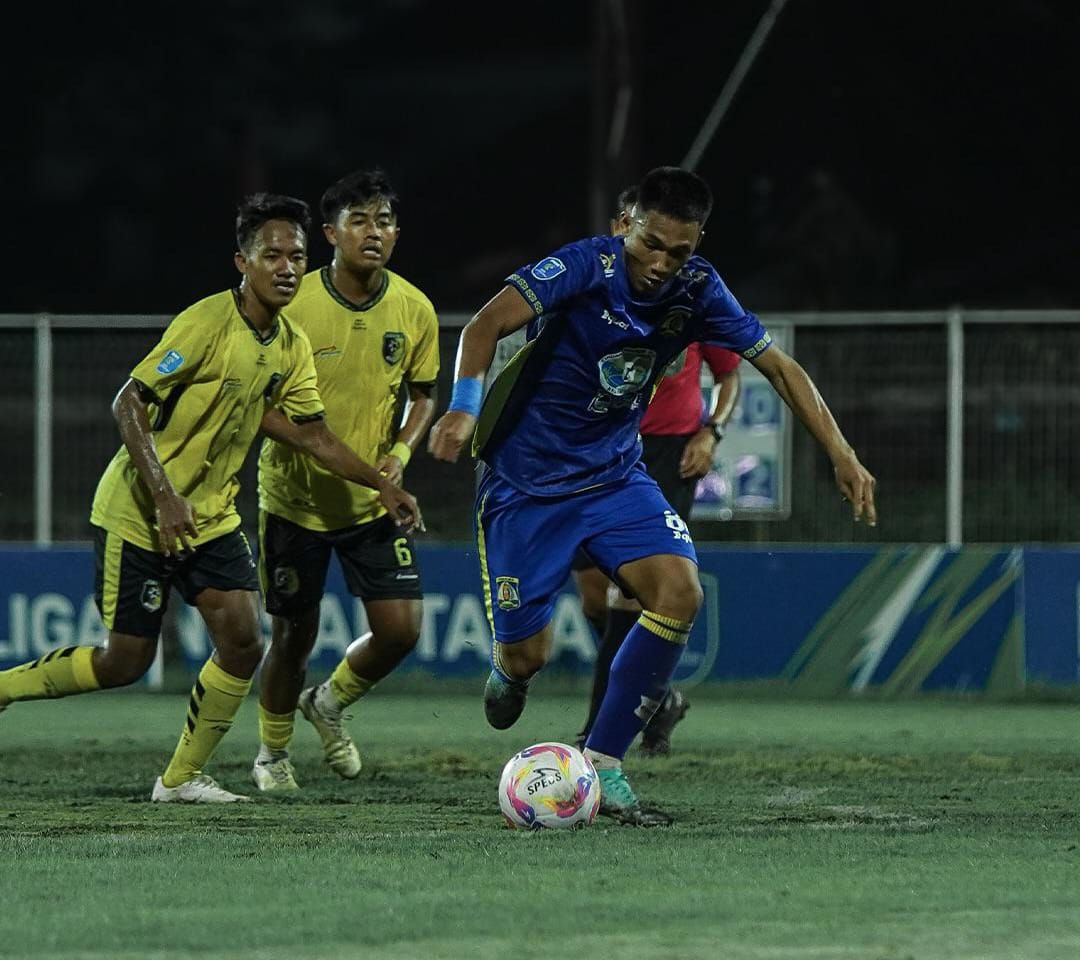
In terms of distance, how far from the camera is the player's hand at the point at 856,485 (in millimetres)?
6586

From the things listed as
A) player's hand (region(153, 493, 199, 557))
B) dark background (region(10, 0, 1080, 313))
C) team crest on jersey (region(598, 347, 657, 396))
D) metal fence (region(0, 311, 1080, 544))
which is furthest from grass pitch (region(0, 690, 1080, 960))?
dark background (region(10, 0, 1080, 313))

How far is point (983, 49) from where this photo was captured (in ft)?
85.3

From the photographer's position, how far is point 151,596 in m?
7.33

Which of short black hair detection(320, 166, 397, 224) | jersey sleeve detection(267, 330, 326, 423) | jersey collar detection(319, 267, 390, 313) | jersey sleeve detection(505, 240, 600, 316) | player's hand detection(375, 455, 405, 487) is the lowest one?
→ player's hand detection(375, 455, 405, 487)

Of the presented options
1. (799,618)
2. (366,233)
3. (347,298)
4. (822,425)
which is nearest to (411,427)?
(347,298)

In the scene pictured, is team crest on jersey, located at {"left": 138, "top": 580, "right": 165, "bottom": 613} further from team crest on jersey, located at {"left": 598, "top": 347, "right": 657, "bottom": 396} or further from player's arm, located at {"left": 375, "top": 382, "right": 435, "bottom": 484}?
team crest on jersey, located at {"left": 598, "top": 347, "right": 657, "bottom": 396}

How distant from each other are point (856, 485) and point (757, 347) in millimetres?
595

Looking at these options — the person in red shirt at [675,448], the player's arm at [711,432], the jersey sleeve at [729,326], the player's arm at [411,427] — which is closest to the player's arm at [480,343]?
the jersey sleeve at [729,326]

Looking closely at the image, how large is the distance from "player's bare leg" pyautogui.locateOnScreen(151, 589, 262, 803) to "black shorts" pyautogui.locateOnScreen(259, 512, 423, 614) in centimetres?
67

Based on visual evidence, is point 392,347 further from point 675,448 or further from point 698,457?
point 675,448

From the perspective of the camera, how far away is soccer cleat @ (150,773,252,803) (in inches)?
287

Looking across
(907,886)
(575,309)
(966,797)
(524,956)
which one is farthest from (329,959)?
(966,797)

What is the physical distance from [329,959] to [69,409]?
905cm

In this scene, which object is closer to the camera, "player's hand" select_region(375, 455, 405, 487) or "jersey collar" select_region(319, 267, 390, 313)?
"player's hand" select_region(375, 455, 405, 487)
